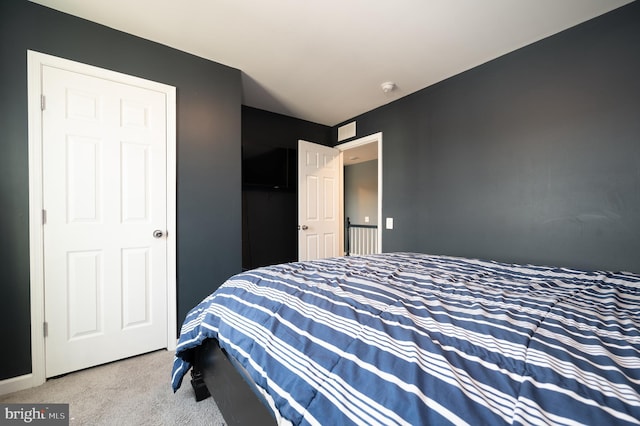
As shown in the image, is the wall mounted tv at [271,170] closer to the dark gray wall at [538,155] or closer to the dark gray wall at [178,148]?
the dark gray wall at [178,148]

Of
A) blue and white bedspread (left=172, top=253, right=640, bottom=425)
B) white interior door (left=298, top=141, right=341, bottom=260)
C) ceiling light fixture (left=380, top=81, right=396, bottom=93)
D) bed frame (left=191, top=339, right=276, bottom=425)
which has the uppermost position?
ceiling light fixture (left=380, top=81, right=396, bottom=93)

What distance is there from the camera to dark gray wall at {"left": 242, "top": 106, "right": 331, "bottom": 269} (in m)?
3.22

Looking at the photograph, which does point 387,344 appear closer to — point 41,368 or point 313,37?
point 313,37

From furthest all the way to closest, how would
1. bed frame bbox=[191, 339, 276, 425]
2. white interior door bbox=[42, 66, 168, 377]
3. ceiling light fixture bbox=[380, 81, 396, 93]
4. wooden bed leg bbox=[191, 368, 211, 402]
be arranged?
ceiling light fixture bbox=[380, 81, 396, 93]
white interior door bbox=[42, 66, 168, 377]
wooden bed leg bbox=[191, 368, 211, 402]
bed frame bbox=[191, 339, 276, 425]

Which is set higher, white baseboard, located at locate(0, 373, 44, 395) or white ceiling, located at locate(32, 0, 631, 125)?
white ceiling, located at locate(32, 0, 631, 125)

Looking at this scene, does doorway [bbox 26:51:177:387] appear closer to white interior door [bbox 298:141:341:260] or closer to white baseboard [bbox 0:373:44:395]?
white baseboard [bbox 0:373:44:395]

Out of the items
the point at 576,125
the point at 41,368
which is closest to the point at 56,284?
the point at 41,368

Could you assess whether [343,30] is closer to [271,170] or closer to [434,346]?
[271,170]

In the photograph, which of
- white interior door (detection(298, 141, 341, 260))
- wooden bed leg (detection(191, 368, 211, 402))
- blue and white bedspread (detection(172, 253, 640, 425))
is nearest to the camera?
blue and white bedspread (detection(172, 253, 640, 425))

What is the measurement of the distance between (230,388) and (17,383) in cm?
172

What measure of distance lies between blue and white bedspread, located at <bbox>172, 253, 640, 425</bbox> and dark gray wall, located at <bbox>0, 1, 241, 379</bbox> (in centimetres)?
111

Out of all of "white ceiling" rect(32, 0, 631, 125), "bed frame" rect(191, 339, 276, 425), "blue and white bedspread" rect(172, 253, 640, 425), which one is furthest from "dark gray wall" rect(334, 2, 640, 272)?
"bed frame" rect(191, 339, 276, 425)

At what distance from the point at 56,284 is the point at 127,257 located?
0.42m

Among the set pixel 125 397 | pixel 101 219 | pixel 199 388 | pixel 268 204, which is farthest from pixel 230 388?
pixel 268 204
